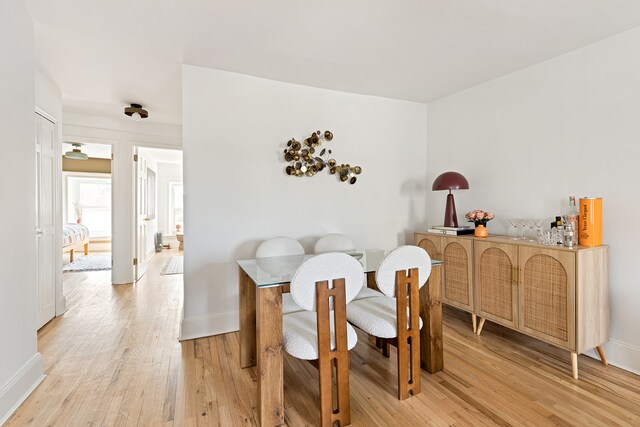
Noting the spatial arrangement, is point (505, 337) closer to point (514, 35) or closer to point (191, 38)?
point (514, 35)

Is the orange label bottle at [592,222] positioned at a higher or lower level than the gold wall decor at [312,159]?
lower

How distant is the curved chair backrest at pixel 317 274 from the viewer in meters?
1.49

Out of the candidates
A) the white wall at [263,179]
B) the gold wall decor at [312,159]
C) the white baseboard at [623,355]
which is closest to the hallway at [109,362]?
the white wall at [263,179]

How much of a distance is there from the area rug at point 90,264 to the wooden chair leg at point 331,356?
5.36 meters

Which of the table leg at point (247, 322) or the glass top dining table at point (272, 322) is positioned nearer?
the glass top dining table at point (272, 322)

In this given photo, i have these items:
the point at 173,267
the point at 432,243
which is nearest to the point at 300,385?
the point at 432,243

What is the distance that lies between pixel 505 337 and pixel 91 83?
4.61 meters

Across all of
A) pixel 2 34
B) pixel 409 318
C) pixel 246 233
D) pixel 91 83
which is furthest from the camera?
pixel 91 83

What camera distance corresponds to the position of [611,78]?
7.14 ft

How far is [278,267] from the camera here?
6.46 ft

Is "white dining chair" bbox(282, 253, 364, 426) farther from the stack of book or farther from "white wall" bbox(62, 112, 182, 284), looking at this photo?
"white wall" bbox(62, 112, 182, 284)

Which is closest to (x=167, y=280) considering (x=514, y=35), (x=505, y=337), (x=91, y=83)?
(x=91, y=83)

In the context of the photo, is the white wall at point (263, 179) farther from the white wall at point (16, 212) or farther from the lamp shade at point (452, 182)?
the white wall at point (16, 212)

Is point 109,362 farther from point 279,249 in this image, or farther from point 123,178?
point 123,178
